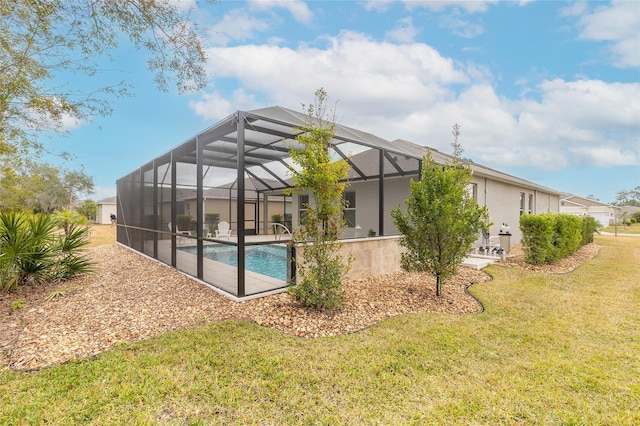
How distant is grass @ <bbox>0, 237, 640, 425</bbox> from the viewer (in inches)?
94.5

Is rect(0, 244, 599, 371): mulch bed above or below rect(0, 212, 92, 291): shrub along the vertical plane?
below

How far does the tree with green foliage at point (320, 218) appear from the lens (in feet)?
15.3

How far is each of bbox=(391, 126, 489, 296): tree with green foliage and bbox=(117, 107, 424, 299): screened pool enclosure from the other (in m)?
1.73

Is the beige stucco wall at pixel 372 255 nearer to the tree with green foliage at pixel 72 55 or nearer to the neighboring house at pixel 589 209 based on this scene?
the tree with green foliage at pixel 72 55

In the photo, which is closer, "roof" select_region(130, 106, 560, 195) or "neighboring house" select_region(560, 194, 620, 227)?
"roof" select_region(130, 106, 560, 195)

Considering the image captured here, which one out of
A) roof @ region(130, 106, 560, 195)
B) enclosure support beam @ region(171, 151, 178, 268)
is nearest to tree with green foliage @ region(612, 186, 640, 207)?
roof @ region(130, 106, 560, 195)

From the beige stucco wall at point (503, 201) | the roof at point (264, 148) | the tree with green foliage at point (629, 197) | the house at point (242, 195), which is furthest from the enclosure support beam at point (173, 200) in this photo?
the tree with green foliage at point (629, 197)

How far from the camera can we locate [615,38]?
916 cm

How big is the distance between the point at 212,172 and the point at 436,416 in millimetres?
9963

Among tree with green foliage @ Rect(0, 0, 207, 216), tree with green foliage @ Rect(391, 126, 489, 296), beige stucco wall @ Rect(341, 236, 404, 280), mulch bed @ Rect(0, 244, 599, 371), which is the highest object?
tree with green foliage @ Rect(0, 0, 207, 216)

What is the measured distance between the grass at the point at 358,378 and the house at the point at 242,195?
2.17 m

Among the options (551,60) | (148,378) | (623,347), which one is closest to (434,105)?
(551,60)

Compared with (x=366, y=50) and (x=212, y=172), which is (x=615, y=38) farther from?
(x=212, y=172)

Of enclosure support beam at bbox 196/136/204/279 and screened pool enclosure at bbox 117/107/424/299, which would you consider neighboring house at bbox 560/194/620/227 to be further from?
enclosure support beam at bbox 196/136/204/279
